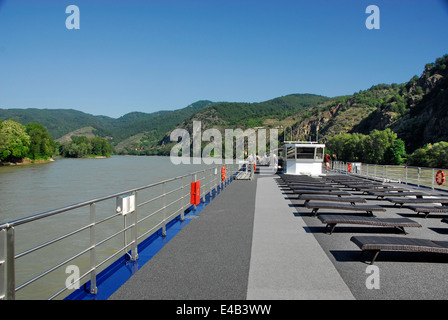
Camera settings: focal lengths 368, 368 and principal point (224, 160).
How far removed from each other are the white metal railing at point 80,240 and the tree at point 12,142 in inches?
2052

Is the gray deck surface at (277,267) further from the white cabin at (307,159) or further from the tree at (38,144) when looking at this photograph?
the tree at (38,144)

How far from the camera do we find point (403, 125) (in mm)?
86688

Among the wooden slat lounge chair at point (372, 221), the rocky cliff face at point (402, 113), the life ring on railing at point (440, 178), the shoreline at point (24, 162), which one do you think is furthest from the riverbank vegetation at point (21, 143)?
the wooden slat lounge chair at point (372, 221)

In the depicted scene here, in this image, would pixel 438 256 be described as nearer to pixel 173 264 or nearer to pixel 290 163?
pixel 173 264

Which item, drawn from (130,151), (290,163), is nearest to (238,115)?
(130,151)

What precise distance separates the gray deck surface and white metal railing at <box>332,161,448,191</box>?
31.4ft

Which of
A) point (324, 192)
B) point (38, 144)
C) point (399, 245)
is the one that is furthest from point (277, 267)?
point (38, 144)

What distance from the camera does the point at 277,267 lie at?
442 cm

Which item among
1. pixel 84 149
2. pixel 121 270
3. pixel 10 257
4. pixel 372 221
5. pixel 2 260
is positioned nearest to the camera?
pixel 2 260

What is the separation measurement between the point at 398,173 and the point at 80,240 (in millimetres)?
24207

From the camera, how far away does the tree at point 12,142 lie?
63034 millimetres

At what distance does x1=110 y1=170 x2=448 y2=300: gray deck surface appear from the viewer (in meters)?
3.61

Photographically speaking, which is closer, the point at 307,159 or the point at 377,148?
the point at 307,159

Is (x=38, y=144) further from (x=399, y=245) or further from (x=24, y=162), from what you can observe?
(x=399, y=245)
